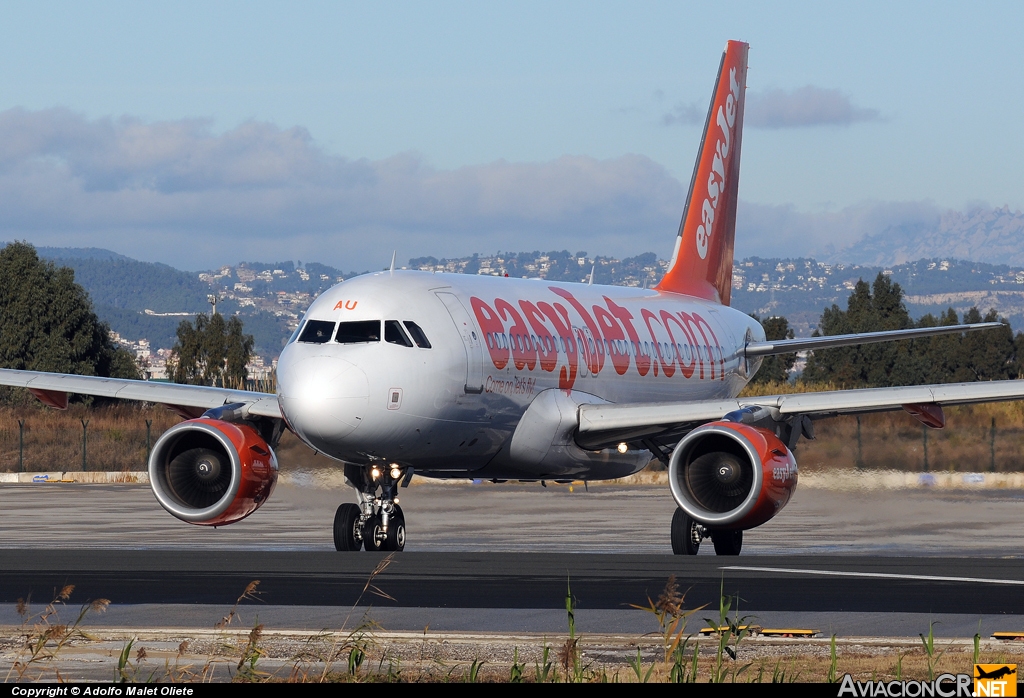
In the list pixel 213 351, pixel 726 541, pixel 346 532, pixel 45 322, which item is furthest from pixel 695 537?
pixel 213 351

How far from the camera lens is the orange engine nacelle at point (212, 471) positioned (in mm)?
22547

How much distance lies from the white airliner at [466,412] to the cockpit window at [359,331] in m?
0.02

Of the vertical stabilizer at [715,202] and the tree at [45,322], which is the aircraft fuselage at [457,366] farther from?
the tree at [45,322]

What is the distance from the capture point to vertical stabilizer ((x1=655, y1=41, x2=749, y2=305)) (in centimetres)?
3509

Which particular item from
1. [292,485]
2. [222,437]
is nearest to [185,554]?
[222,437]

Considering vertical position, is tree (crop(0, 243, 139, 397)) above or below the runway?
above

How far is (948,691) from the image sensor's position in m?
8.06

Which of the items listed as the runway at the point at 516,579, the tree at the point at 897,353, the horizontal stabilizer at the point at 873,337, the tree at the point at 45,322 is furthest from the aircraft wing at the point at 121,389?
the tree at the point at 897,353

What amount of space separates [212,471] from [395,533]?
8.82 ft

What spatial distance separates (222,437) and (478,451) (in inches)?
140

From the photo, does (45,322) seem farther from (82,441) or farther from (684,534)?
(684,534)

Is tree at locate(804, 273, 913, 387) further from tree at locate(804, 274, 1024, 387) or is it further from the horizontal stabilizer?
the horizontal stabilizer

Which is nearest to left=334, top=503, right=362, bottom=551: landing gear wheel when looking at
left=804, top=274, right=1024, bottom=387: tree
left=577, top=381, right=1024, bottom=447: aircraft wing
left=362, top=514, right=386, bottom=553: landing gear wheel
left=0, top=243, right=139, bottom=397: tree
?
left=362, top=514, right=386, bottom=553: landing gear wheel

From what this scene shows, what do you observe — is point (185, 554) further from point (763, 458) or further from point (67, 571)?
point (763, 458)
